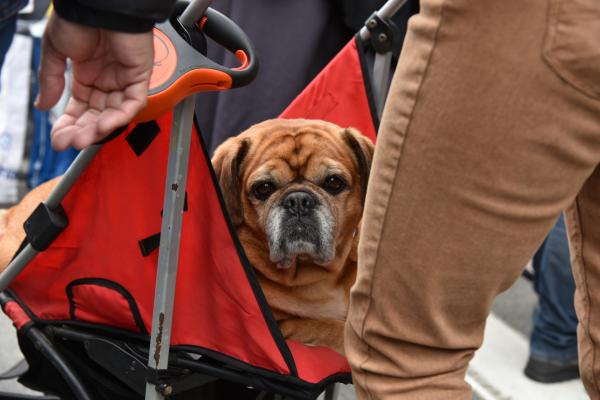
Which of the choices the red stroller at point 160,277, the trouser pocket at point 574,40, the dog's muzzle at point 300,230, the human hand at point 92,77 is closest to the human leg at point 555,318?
the dog's muzzle at point 300,230

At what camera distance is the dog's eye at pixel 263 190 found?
2.21 metres

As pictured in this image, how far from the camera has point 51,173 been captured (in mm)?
4418

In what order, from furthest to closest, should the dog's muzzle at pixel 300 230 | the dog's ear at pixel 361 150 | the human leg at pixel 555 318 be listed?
the human leg at pixel 555 318 < the dog's ear at pixel 361 150 < the dog's muzzle at pixel 300 230

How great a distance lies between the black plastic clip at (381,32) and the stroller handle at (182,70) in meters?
0.62

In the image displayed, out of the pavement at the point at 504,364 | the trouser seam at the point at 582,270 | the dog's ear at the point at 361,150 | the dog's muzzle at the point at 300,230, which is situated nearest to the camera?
the trouser seam at the point at 582,270

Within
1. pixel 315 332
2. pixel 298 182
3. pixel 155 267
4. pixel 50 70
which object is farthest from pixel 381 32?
pixel 50 70

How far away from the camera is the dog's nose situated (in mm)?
2133

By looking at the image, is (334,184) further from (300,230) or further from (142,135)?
(142,135)

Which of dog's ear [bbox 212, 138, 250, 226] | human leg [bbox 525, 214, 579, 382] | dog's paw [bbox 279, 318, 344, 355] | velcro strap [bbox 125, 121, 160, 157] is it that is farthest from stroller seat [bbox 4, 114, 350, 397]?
human leg [bbox 525, 214, 579, 382]

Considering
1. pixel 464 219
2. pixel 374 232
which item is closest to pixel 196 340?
pixel 374 232

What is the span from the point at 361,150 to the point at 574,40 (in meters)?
1.09

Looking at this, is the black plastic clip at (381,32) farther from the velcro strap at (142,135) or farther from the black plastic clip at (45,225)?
the black plastic clip at (45,225)

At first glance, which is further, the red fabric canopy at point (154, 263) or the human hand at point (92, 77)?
the red fabric canopy at point (154, 263)

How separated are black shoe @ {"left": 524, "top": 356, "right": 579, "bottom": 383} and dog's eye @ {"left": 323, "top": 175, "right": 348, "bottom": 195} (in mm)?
1309
